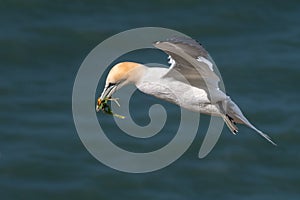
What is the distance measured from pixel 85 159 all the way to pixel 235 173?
2.43 metres

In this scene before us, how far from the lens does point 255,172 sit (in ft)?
59.2

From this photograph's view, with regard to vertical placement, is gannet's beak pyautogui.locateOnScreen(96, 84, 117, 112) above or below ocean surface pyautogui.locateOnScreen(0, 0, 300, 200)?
above

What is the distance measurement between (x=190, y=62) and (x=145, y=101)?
6819 millimetres

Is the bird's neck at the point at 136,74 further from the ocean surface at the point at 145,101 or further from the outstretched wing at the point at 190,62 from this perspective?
the ocean surface at the point at 145,101

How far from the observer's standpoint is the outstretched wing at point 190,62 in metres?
11.0

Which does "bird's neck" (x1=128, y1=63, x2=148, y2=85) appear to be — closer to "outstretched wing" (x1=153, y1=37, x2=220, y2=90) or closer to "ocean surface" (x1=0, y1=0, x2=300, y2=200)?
"outstretched wing" (x1=153, y1=37, x2=220, y2=90)

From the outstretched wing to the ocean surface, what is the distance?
227 inches

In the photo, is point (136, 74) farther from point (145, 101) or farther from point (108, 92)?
point (145, 101)

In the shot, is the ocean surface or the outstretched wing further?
the ocean surface

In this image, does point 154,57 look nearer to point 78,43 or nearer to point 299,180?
point 78,43

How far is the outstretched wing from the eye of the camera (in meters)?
11.0

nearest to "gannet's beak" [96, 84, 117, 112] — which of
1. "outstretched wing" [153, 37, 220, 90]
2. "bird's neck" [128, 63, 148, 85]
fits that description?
"bird's neck" [128, 63, 148, 85]

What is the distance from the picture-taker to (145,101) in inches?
716

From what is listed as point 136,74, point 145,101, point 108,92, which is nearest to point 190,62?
point 136,74
